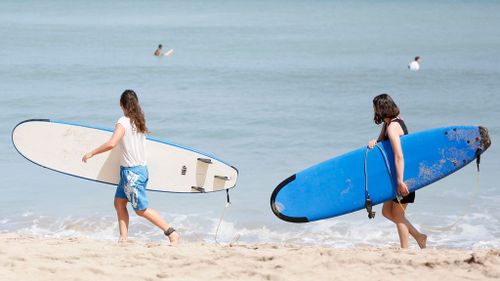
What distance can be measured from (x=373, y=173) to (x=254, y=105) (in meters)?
12.5

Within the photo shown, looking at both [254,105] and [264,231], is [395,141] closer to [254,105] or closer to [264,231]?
[264,231]

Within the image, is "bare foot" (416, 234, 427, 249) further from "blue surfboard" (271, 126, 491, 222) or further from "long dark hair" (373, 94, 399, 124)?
"long dark hair" (373, 94, 399, 124)

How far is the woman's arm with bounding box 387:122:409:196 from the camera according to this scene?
6.47 meters

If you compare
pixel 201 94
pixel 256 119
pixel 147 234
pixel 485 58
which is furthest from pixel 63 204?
pixel 485 58

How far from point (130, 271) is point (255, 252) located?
91 cm

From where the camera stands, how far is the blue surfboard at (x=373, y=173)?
6.91 meters

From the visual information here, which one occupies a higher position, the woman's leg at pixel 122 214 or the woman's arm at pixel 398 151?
the woman's arm at pixel 398 151

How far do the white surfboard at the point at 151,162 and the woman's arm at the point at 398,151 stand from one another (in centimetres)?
160

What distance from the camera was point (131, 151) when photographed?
674 centimetres

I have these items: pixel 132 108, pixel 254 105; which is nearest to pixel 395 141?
pixel 132 108

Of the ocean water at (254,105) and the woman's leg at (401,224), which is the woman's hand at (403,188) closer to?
the woman's leg at (401,224)

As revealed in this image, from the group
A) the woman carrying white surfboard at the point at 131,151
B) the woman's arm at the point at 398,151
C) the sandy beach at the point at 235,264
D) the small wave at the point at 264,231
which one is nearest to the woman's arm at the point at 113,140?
the woman carrying white surfboard at the point at 131,151

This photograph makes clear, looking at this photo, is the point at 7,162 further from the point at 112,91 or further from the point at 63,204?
the point at 112,91

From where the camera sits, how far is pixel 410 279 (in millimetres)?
5543
